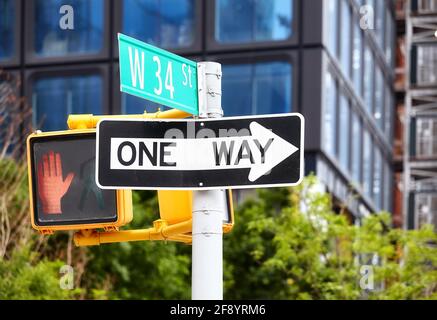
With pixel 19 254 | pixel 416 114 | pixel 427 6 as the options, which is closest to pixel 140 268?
pixel 19 254

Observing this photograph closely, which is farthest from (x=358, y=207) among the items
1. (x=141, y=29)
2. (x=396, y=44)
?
(x=396, y=44)

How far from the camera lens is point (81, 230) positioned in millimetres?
8906

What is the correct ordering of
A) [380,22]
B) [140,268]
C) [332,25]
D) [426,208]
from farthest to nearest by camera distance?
[426,208] < [380,22] < [332,25] < [140,268]

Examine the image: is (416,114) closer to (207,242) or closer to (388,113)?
(388,113)

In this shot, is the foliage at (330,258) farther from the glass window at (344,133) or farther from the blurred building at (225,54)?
the glass window at (344,133)

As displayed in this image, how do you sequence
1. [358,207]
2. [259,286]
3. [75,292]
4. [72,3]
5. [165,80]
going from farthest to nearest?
[358,207], [72,3], [259,286], [75,292], [165,80]

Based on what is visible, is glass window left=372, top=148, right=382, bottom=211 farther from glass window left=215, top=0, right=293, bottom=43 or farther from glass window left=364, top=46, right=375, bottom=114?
→ glass window left=215, top=0, right=293, bottom=43

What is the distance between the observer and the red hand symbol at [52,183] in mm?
8586

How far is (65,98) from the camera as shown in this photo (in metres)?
40.6

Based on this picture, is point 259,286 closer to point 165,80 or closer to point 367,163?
point 367,163

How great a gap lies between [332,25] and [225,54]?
11.1ft

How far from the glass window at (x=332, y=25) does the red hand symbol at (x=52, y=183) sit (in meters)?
30.9

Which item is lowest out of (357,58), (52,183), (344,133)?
(52,183)
